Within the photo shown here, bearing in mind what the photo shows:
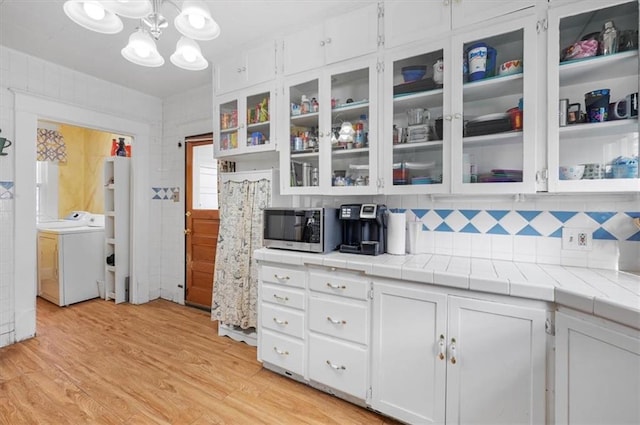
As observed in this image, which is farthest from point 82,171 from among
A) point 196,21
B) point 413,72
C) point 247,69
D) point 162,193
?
point 413,72

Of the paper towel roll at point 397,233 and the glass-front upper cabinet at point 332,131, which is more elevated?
the glass-front upper cabinet at point 332,131

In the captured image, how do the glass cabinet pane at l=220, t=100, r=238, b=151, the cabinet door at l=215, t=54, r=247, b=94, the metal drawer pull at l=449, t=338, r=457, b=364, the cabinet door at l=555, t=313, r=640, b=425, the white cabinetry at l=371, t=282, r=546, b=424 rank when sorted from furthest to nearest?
the glass cabinet pane at l=220, t=100, r=238, b=151 → the cabinet door at l=215, t=54, r=247, b=94 → the metal drawer pull at l=449, t=338, r=457, b=364 → the white cabinetry at l=371, t=282, r=546, b=424 → the cabinet door at l=555, t=313, r=640, b=425

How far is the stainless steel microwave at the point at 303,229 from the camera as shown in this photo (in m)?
2.01

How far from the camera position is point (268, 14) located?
212 cm

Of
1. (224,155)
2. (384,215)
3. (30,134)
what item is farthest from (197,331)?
(30,134)

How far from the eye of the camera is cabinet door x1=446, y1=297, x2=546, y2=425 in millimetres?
1322

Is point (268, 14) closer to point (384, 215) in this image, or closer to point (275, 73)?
point (275, 73)

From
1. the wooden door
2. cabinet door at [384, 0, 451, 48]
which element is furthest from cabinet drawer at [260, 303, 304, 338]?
cabinet door at [384, 0, 451, 48]

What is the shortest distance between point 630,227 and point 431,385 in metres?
1.38

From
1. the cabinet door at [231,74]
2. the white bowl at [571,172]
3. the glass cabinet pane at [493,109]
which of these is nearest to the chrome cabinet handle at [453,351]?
the glass cabinet pane at [493,109]

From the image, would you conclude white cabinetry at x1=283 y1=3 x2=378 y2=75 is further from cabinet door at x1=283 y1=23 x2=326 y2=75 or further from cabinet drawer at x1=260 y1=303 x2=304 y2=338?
cabinet drawer at x1=260 y1=303 x2=304 y2=338

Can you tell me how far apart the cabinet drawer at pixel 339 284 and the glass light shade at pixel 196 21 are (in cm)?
150

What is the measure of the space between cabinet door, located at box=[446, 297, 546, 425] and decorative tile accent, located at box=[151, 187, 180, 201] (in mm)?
3563

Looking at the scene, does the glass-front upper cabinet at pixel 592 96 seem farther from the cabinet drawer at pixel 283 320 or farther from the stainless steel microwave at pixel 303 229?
the cabinet drawer at pixel 283 320
